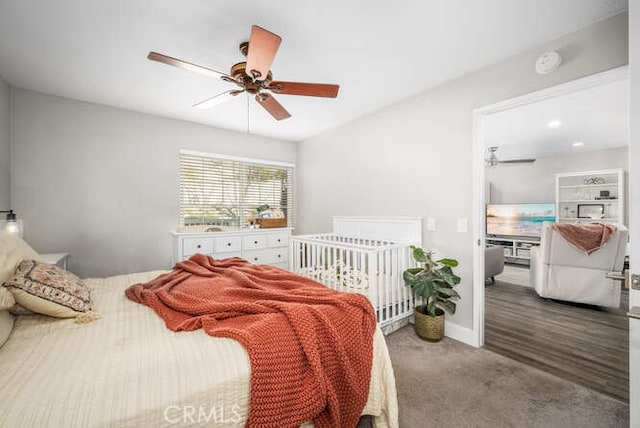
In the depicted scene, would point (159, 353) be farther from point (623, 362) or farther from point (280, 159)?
point (280, 159)

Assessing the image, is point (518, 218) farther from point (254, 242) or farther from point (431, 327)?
point (254, 242)

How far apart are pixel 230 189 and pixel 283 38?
8.38 feet

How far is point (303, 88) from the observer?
1.93m

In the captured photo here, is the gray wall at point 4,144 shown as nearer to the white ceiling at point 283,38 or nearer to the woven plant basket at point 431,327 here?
the white ceiling at point 283,38

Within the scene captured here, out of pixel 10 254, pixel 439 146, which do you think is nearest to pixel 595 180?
pixel 439 146

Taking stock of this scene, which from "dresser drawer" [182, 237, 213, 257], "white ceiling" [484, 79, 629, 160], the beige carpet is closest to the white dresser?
"dresser drawer" [182, 237, 213, 257]

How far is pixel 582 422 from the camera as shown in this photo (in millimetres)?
1544

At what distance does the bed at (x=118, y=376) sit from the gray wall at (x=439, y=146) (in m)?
2.30

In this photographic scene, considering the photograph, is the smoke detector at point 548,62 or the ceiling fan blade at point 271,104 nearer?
the smoke detector at point 548,62

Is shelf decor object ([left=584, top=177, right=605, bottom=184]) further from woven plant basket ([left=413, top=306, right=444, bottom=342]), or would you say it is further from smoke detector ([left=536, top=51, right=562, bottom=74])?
woven plant basket ([left=413, top=306, right=444, bottom=342])

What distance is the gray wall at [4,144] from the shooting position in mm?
2455

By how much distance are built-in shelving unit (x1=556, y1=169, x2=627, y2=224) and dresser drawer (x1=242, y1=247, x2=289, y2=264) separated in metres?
6.10

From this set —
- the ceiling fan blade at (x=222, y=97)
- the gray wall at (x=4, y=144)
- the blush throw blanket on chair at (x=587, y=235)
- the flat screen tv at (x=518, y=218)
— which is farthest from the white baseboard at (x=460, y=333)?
the flat screen tv at (x=518, y=218)

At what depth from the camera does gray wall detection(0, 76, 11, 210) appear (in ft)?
8.05
